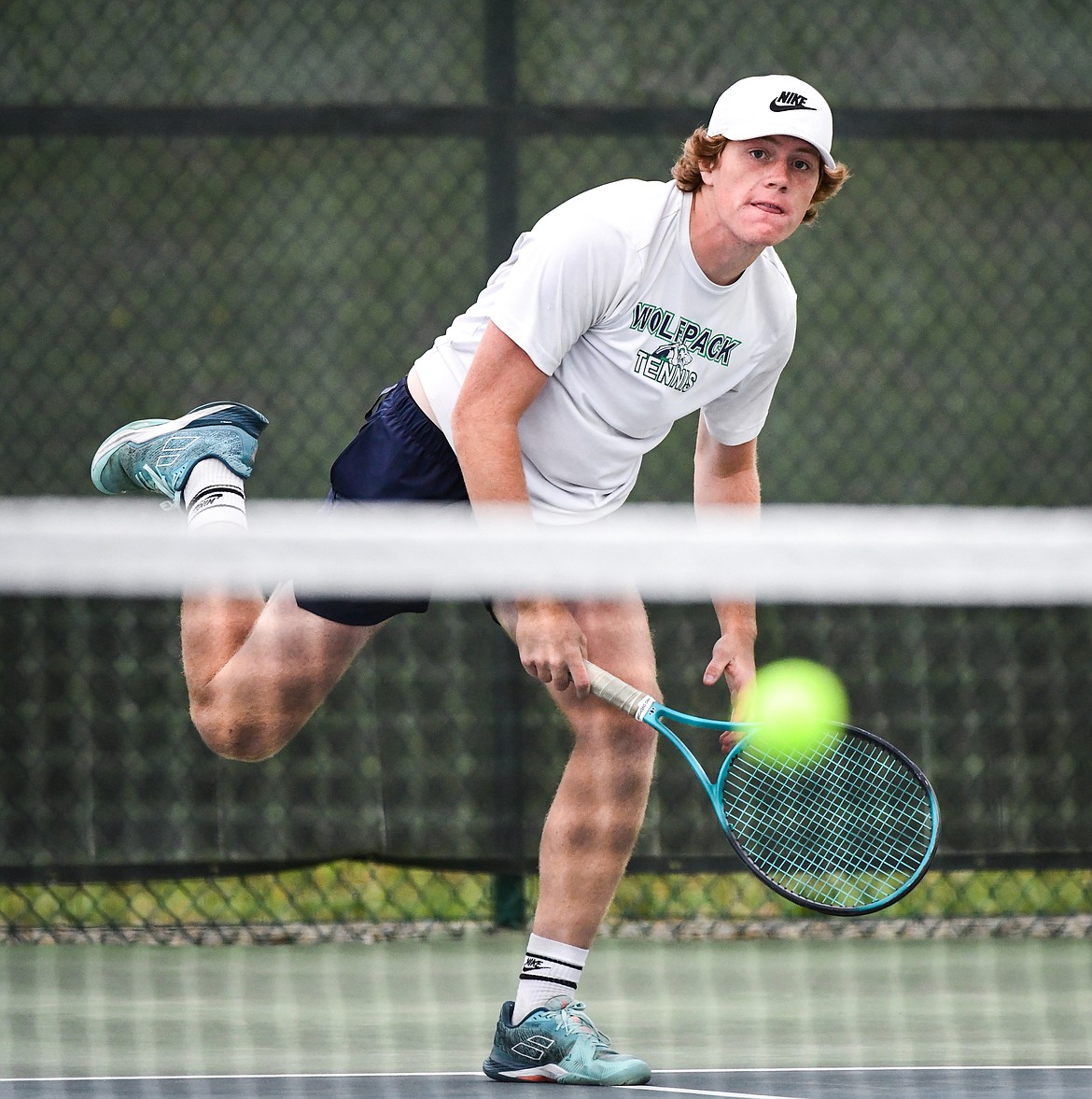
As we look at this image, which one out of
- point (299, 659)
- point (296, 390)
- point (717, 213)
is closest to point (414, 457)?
point (299, 659)

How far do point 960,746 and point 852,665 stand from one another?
0.28m

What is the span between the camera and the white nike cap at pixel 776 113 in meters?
2.52

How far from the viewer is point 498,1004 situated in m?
3.50

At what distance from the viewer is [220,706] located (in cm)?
281

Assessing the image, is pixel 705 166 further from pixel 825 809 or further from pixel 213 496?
pixel 825 809

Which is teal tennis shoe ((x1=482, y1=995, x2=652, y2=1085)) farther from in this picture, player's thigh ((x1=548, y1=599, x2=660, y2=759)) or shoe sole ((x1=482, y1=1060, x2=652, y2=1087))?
player's thigh ((x1=548, y1=599, x2=660, y2=759))

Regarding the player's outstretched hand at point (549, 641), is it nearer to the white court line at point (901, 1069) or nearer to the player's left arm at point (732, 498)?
the player's left arm at point (732, 498)

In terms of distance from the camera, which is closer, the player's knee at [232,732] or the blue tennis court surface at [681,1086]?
the blue tennis court surface at [681,1086]

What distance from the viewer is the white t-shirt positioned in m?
2.51

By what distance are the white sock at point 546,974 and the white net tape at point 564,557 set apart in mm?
629

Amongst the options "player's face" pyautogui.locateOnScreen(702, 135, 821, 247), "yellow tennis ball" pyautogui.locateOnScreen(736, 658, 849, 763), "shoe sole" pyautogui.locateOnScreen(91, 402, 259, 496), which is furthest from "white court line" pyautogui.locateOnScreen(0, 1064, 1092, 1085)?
"player's face" pyautogui.locateOnScreen(702, 135, 821, 247)

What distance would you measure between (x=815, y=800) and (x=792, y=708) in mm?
142

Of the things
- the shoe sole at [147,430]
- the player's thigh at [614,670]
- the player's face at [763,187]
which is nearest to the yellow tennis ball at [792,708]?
the player's thigh at [614,670]

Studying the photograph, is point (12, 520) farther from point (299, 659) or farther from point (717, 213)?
point (717, 213)
